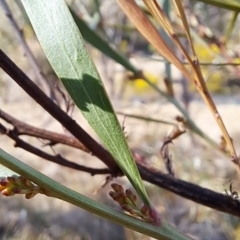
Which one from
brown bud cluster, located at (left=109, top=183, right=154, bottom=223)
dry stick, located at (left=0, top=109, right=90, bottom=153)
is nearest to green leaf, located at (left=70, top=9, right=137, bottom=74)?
dry stick, located at (left=0, top=109, right=90, bottom=153)

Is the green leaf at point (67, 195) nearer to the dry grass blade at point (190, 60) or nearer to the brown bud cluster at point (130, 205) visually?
the brown bud cluster at point (130, 205)

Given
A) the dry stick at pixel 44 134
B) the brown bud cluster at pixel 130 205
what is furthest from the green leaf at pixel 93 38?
the brown bud cluster at pixel 130 205

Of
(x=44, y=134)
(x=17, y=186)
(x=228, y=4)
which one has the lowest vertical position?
(x=17, y=186)

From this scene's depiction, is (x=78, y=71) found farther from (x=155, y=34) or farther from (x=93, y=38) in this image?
(x=93, y=38)

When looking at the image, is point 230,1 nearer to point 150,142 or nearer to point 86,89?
point 86,89

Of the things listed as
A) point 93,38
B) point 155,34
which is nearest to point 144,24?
point 155,34
